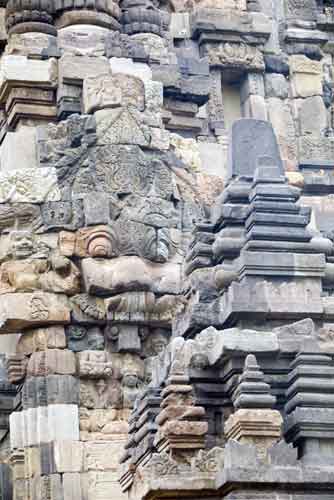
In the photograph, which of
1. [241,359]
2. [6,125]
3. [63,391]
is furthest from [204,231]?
[6,125]

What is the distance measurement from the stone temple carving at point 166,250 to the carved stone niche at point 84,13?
0.09 feet

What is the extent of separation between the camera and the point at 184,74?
71.7ft

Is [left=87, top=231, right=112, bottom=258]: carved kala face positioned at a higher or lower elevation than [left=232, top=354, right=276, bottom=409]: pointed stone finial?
higher

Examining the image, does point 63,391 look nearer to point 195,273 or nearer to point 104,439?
point 104,439

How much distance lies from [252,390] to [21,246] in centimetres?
719

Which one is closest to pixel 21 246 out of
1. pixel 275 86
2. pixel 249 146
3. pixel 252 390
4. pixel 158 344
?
pixel 158 344

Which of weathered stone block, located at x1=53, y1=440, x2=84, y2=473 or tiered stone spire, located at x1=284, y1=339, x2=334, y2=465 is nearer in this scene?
tiered stone spire, located at x1=284, y1=339, x2=334, y2=465

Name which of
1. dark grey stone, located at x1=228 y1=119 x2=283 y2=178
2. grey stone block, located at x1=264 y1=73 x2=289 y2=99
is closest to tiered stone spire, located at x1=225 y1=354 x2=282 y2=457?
dark grey stone, located at x1=228 y1=119 x2=283 y2=178

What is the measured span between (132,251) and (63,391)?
1.87 meters

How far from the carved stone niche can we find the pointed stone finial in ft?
30.5

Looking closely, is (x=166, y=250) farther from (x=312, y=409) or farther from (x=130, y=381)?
(x=312, y=409)

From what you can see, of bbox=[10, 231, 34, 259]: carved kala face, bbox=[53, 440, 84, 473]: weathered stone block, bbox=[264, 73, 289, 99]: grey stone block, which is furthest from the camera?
bbox=[264, 73, 289, 99]: grey stone block

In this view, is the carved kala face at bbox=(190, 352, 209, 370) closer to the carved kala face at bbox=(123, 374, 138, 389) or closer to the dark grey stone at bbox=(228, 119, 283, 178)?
the dark grey stone at bbox=(228, 119, 283, 178)

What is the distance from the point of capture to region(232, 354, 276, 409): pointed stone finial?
12766mm
